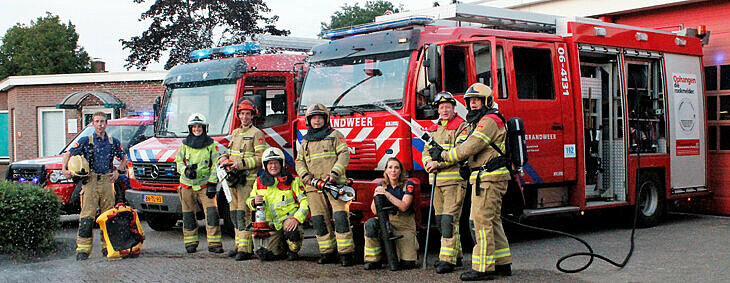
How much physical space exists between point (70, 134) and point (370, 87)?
17767 mm

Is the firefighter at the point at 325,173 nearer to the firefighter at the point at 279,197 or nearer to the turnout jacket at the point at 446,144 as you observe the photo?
the firefighter at the point at 279,197

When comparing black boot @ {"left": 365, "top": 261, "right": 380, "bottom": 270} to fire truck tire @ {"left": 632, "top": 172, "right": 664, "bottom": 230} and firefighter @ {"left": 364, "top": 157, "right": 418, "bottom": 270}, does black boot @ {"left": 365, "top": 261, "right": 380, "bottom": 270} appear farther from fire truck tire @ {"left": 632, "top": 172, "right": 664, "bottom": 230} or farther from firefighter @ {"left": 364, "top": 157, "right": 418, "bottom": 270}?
fire truck tire @ {"left": 632, "top": 172, "right": 664, "bottom": 230}

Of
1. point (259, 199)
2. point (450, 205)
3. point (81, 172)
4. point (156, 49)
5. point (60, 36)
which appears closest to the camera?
point (450, 205)

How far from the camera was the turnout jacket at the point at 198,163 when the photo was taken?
995 cm

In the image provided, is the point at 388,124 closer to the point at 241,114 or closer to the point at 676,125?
the point at 241,114

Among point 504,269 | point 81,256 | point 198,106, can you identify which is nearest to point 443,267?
point 504,269

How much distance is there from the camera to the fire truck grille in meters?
11.1

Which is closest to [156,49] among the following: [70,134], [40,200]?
[70,134]

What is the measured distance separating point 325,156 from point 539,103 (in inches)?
112

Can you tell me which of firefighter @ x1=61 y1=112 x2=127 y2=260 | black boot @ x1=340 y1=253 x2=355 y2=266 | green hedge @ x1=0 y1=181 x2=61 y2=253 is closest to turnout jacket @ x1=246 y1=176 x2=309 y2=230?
black boot @ x1=340 y1=253 x2=355 y2=266

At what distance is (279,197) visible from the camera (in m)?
9.10

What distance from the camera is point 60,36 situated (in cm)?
5219

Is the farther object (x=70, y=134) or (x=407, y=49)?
(x=70, y=134)

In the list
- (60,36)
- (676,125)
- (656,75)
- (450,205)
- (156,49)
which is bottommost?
(450,205)
